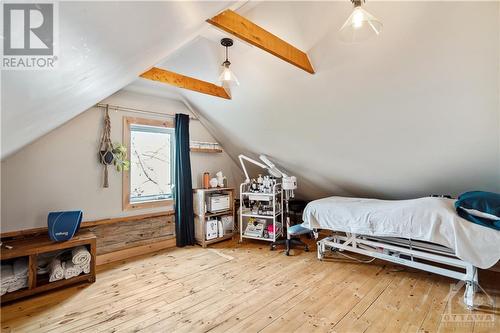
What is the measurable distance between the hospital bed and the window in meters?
2.24

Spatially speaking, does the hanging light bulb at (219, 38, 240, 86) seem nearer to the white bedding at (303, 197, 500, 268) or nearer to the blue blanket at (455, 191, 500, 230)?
the white bedding at (303, 197, 500, 268)

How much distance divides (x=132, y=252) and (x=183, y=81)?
7.85 ft

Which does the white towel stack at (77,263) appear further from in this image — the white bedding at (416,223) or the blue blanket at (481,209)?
the blue blanket at (481,209)

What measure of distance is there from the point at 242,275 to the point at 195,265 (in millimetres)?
666

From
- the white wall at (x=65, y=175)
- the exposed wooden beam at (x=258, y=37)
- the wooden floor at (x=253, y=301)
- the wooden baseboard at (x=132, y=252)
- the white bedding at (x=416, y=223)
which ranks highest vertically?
the exposed wooden beam at (x=258, y=37)

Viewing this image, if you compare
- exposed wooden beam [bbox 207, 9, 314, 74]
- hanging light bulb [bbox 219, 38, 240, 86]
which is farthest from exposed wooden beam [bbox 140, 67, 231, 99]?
exposed wooden beam [bbox 207, 9, 314, 74]

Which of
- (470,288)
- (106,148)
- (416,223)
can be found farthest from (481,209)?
(106,148)

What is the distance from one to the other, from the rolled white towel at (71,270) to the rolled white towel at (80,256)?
0.14 ft

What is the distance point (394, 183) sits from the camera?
307 cm

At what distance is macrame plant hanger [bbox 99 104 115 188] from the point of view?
301 cm

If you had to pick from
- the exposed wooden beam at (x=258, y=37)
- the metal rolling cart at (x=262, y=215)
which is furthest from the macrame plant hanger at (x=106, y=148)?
the exposed wooden beam at (x=258, y=37)

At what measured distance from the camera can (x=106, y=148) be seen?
3.05m

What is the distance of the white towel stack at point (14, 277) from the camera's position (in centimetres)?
212

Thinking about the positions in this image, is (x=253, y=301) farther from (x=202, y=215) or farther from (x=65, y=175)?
(x=65, y=175)
